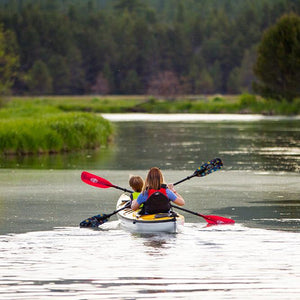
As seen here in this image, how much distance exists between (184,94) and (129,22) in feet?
77.8

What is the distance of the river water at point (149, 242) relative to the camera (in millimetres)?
10703

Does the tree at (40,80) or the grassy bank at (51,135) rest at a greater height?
the tree at (40,80)

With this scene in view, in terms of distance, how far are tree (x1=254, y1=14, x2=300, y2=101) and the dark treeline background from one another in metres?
55.2

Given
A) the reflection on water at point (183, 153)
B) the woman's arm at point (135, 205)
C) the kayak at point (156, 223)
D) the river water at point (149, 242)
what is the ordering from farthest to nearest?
the reflection on water at point (183, 153)
the woman's arm at point (135, 205)
the kayak at point (156, 223)
the river water at point (149, 242)

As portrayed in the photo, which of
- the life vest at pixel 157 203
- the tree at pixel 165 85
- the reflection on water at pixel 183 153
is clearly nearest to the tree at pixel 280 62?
the reflection on water at pixel 183 153

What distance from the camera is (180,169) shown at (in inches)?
1071

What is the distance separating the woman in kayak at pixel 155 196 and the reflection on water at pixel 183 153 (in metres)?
12.1

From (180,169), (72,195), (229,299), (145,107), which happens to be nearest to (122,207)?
(72,195)

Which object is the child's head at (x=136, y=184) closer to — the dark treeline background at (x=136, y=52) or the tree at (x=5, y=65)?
the tree at (x=5, y=65)

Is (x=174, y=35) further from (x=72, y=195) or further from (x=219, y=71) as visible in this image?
(x=72, y=195)

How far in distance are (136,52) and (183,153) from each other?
4755 inches

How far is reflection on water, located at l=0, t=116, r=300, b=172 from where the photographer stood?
1138 inches

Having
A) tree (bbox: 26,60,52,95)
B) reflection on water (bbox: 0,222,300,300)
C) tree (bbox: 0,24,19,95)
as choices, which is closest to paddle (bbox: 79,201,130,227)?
reflection on water (bbox: 0,222,300,300)

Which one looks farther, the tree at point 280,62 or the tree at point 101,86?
the tree at point 101,86
